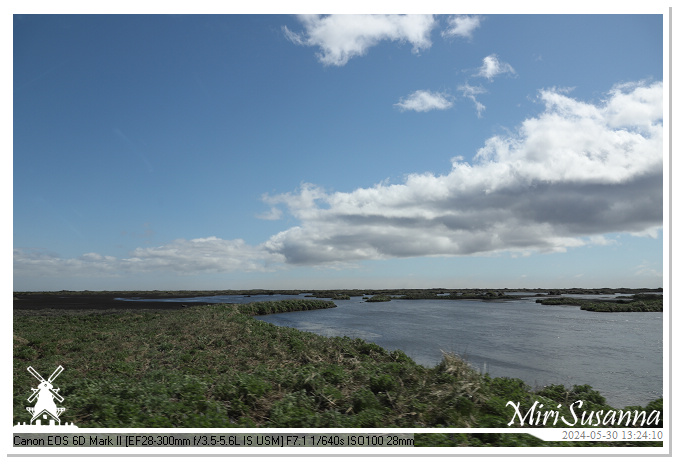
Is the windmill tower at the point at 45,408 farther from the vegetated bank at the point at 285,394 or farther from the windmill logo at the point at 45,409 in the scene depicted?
the vegetated bank at the point at 285,394

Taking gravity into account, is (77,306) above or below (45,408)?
below

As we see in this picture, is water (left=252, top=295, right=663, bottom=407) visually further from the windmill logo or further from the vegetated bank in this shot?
the windmill logo

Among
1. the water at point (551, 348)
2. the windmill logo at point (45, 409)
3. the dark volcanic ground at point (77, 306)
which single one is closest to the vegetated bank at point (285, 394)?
the windmill logo at point (45, 409)

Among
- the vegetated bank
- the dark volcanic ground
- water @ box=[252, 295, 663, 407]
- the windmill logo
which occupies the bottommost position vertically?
the dark volcanic ground

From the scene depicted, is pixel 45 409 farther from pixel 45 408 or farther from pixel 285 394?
pixel 285 394

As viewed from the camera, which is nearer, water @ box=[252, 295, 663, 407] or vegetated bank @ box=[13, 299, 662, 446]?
vegetated bank @ box=[13, 299, 662, 446]

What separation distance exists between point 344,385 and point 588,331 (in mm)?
30373

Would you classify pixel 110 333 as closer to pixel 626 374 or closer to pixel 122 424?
pixel 122 424

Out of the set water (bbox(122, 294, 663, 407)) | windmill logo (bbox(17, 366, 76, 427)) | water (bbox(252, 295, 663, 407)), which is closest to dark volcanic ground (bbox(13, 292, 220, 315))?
water (bbox(122, 294, 663, 407))

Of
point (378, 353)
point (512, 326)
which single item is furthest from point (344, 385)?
point (512, 326)

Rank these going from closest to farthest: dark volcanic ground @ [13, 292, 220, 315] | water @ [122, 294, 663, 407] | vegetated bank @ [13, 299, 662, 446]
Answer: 1. vegetated bank @ [13, 299, 662, 446]
2. water @ [122, 294, 663, 407]
3. dark volcanic ground @ [13, 292, 220, 315]

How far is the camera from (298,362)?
1477cm

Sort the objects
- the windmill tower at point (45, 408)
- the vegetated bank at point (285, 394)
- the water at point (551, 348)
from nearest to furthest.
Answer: the windmill tower at point (45, 408), the vegetated bank at point (285, 394), the water at point (551, 348)

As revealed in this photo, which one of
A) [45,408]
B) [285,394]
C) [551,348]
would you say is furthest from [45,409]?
[551,348]
